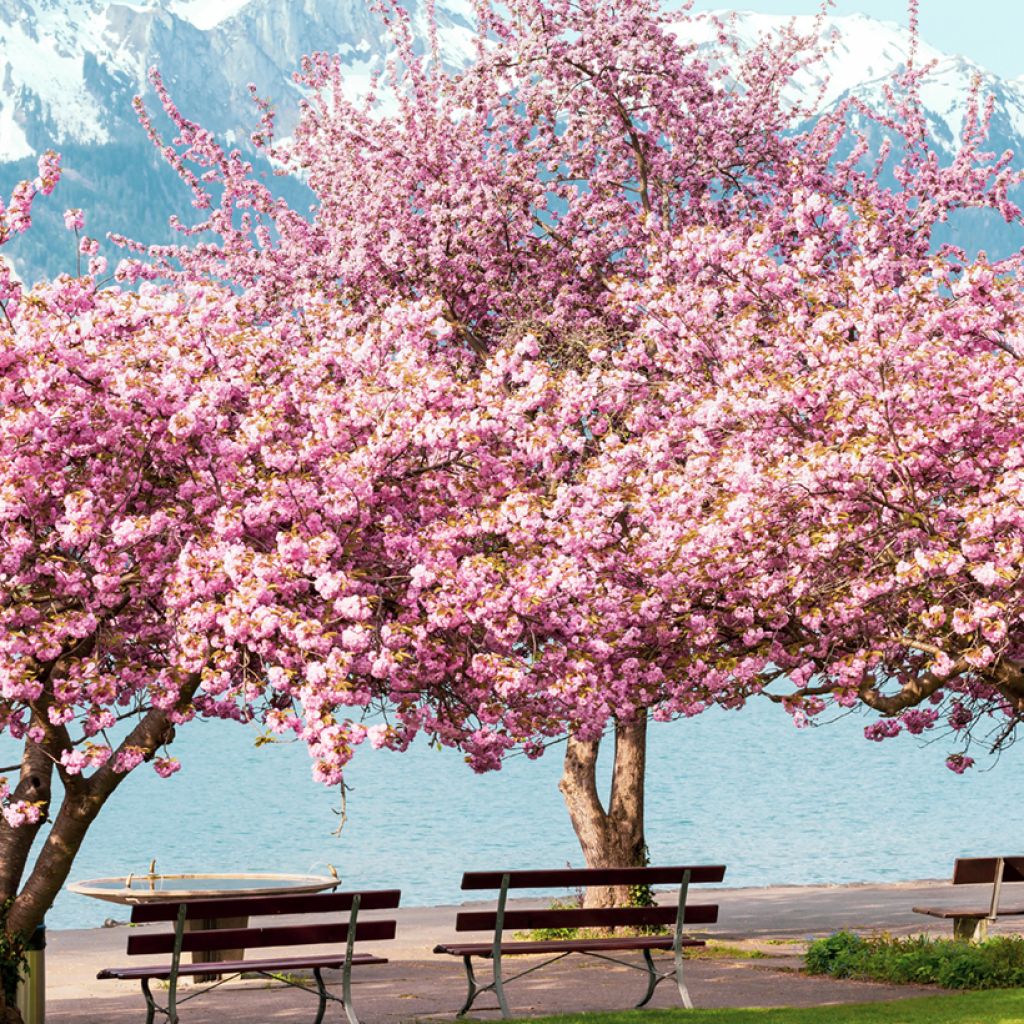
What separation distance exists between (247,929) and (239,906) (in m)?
0.15

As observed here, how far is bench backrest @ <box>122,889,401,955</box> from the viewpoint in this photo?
1098 cm

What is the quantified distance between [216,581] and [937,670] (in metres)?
4.97

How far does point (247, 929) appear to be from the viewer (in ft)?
37.1

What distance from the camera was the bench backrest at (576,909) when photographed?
39.8 ft

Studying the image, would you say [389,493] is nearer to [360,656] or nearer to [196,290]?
[360,656]

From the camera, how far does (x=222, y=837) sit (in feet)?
145

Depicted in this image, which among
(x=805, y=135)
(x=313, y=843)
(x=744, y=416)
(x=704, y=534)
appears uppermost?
(x=805, y=135)

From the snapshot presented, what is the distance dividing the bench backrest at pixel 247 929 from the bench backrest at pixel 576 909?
70cm

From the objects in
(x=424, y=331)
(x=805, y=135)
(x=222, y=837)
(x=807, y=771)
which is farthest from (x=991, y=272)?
(x=807, y=771)

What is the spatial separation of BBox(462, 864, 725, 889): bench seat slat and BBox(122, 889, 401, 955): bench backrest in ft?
2.62

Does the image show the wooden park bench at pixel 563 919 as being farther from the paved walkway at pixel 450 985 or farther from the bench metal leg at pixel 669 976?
the paved walkway at pixel 450 985

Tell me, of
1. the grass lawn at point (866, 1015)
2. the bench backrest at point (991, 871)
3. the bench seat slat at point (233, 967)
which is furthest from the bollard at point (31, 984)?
the bench backrest at point (991, 871)

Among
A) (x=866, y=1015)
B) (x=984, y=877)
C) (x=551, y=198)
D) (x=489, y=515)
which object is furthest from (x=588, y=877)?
(x=551, y=198)

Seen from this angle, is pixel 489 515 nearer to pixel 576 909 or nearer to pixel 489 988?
pixel 576 909
